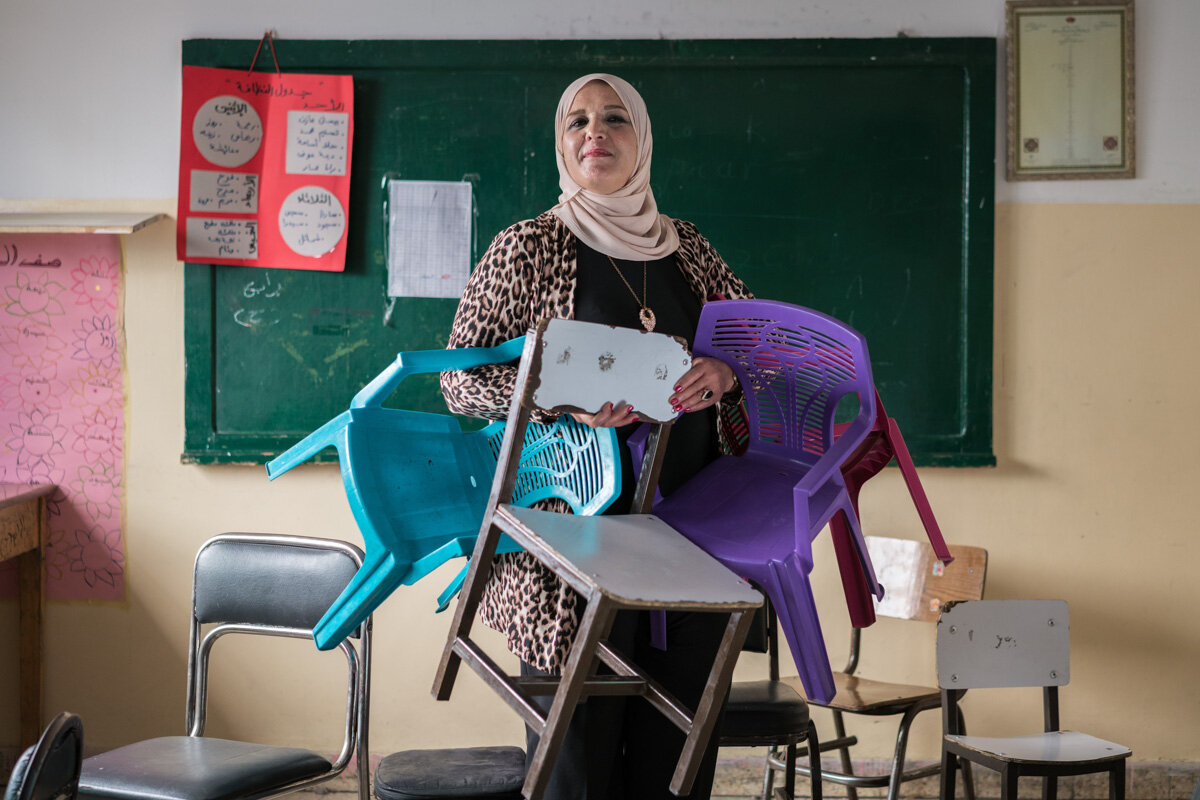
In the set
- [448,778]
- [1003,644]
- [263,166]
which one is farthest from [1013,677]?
[263,166]

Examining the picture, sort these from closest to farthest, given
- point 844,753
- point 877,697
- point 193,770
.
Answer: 1. point 193,770
2. point 877,697
3. point 844,753

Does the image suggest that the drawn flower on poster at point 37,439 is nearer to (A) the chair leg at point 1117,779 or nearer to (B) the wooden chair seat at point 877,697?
(B) the wooden chair seat at point 877,697

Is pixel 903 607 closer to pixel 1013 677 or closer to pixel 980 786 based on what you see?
pixel 1013 677

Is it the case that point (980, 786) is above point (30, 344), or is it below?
below

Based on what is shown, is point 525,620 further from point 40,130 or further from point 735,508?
point 40,130

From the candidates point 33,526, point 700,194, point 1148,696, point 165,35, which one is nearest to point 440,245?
point 700,194

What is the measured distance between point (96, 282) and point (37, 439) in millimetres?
517

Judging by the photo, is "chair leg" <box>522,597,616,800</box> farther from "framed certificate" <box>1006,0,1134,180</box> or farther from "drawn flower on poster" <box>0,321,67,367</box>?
"drawn flower on poster" <box>0,321,67,367</box>

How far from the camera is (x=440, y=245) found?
2844 millimetres

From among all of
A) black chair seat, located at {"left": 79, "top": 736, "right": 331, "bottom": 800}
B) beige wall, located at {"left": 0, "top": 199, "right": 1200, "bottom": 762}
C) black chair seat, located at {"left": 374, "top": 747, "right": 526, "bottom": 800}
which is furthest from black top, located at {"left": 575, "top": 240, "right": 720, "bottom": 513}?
beige wall, located at {"left": 0, "top": 199, "right": 1200, "bottom": 762}

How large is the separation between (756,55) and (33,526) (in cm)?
257

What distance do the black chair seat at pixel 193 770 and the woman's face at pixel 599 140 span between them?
50.2 inches

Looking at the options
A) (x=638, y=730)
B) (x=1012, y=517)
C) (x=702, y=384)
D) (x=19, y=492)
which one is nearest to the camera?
(x=702, y=384)

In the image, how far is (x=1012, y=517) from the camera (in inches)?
113
